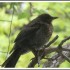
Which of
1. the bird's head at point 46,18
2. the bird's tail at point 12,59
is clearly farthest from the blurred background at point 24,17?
the bird's tail at point 12,59

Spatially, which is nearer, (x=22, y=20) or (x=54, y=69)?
(x=54, y=69)

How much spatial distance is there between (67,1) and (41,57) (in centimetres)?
55

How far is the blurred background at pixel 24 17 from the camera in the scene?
2201mm

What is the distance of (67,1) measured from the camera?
221cm

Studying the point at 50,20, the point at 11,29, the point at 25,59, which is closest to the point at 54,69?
the point at 25,59

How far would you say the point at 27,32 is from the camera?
201 centimetres

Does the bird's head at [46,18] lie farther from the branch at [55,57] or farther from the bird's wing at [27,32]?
the branch at [55,57]

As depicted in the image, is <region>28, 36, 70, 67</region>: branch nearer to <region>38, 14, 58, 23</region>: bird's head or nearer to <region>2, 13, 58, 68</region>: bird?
<region>2, 13, 58, 68</region>: bird

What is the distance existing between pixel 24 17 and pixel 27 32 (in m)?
0.23

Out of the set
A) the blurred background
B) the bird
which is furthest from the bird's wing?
the blurred background

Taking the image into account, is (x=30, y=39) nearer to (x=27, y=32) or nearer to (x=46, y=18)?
(x=27, y=32)

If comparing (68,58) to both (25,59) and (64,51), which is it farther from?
(25,59)

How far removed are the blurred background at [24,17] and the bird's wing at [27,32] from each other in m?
0.15

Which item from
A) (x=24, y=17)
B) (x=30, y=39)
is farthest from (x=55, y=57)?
(x=24, y=17)
